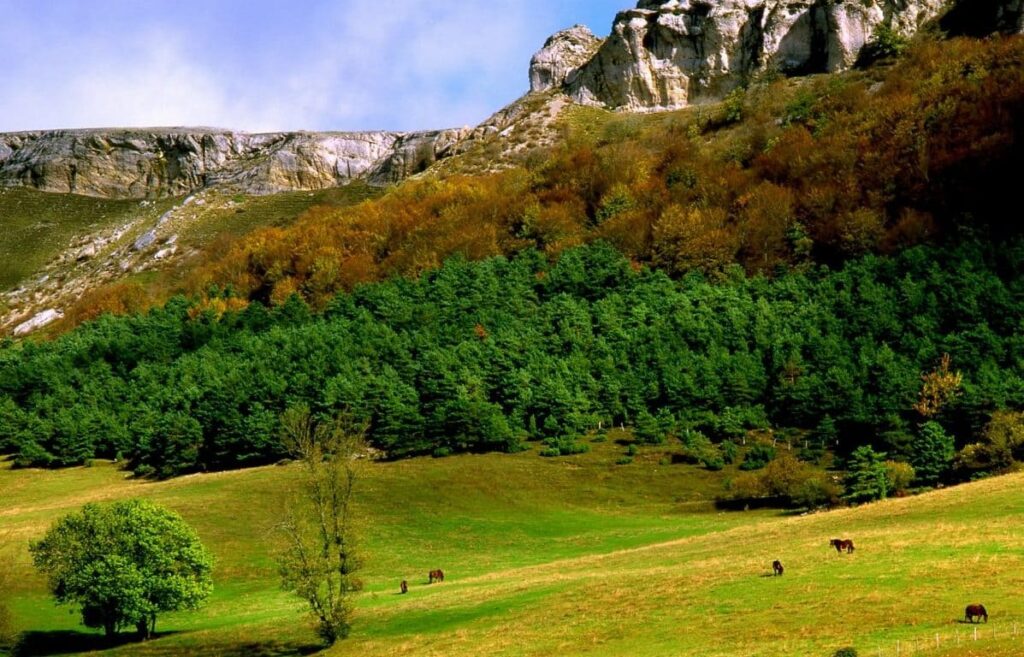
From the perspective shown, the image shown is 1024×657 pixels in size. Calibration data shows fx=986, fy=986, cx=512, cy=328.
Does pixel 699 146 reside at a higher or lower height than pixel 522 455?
higher

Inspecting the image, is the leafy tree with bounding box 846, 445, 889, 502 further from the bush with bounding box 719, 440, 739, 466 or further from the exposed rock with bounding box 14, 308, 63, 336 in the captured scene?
the exposed rock with bounding box 14, 308, 63, 336

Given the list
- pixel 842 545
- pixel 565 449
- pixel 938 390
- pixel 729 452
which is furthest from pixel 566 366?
pixel 842 545

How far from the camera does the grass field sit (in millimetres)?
36812

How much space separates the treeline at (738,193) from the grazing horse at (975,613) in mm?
112116

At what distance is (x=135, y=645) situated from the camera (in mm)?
52219

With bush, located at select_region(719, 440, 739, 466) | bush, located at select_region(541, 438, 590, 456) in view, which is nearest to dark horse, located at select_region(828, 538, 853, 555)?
bush, located at select_region(719, 440, 739, 466)

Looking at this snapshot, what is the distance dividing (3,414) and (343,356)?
4645 cm

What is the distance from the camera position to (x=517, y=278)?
152 m

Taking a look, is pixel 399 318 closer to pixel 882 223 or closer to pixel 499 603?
pixel 882 223

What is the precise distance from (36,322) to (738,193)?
442ft

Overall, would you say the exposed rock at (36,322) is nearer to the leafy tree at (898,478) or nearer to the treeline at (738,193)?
the treeline at (738,193)

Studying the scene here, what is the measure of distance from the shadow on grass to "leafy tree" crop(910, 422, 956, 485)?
52466mm

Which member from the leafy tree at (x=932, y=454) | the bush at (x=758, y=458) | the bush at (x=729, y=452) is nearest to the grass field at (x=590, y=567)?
the bush at (x=729, y=452)

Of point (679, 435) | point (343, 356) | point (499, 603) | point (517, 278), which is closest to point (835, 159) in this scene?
point (517, 278)
